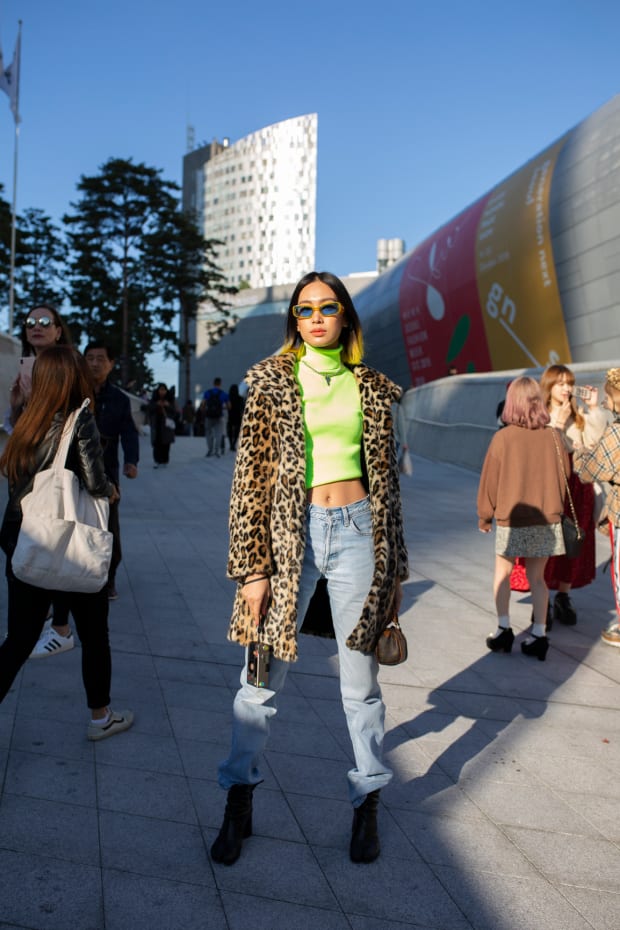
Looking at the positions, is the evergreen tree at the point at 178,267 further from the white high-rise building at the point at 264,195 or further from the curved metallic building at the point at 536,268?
the white high-rise building at the point at 264,195

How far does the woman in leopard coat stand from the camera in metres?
2.77

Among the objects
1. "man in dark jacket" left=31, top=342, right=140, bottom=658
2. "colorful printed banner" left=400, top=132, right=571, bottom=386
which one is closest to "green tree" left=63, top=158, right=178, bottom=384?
"colorful printed banner" left=400, top=132, right=571, bottom=386

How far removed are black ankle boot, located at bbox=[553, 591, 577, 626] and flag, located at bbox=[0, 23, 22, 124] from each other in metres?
24.7

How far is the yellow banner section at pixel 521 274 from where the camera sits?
19.8 meters

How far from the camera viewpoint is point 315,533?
9.25 ft

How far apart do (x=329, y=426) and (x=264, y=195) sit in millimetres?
143221

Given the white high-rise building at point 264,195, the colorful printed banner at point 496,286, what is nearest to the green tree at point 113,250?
the colorful printed banner at point 496,286

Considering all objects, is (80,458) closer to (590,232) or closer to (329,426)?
(329,426)

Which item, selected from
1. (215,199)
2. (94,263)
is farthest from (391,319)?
(215,199)

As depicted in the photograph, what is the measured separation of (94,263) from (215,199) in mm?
111019

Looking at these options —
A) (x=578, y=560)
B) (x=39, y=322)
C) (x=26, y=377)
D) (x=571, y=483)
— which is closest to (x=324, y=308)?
(x=26, y=377)

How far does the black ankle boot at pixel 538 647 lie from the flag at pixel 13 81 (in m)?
25.3

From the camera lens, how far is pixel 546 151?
20812 mm

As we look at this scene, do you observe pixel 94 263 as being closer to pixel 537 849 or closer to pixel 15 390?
pixel 15 390
